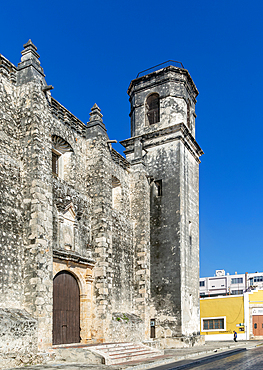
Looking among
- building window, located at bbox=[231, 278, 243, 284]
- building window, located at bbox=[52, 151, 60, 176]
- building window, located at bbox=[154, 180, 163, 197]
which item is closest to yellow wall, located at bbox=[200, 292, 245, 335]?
building window, located at bbox=[154, 180, 163, 197]

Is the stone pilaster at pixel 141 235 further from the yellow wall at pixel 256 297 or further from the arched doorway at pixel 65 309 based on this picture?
the yellow wall at pixel 256 297

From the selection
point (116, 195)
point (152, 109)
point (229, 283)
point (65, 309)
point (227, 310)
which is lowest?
point (229, 283)

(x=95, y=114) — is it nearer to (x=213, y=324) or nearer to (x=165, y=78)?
(x=165, y=78)

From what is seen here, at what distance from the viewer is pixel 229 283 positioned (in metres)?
67.6

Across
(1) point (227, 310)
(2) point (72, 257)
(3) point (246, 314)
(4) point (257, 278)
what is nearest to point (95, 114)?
(2) point (72, 257)

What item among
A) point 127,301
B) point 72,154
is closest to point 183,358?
point 127,301

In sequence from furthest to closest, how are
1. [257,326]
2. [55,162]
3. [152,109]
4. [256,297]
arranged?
1. [256,297]
2. [257,326]
3. [152,109]
4. [55,162]

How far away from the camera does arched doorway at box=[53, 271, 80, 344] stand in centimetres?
1275

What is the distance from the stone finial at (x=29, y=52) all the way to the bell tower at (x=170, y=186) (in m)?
8.05

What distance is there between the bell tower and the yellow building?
1261 centimetres

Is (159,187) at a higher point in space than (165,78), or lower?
lower

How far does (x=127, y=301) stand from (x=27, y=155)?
8.48m

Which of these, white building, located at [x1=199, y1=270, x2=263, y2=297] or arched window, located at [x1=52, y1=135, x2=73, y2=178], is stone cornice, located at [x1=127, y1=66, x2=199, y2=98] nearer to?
arched window, located at [x1=52, y1=135, x2=73, y2=178]

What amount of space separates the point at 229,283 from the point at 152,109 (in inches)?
2091
